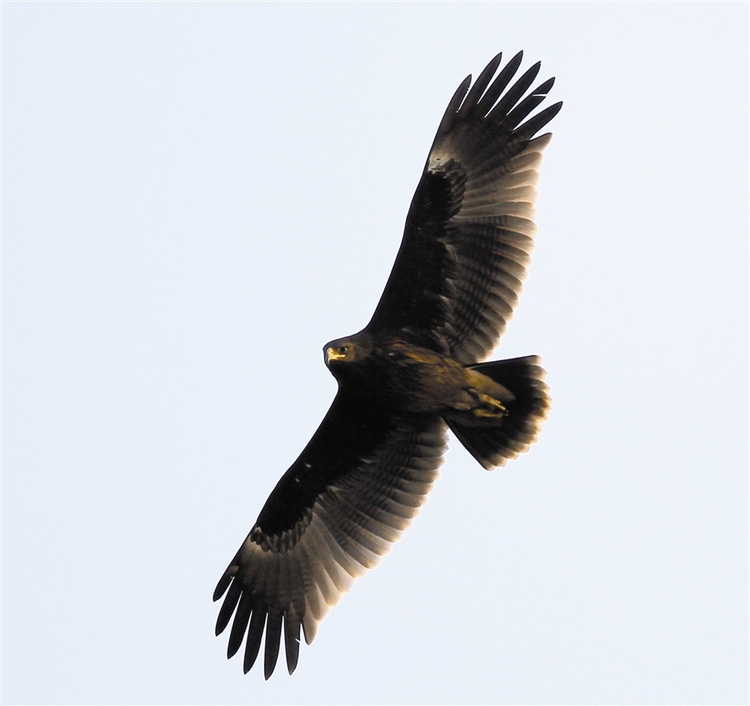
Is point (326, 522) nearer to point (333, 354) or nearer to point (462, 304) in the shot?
point (333, 354)

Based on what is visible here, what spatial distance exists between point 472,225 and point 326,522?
272cm

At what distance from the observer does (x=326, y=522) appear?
36.4 ft

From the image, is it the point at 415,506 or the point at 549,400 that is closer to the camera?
the point at 549,400

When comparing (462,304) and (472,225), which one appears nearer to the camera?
(472,225)

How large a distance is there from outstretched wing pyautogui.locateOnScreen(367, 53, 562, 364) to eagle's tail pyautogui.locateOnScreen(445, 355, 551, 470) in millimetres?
306

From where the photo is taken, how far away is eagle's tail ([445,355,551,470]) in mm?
10156

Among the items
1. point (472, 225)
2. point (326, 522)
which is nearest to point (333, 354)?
point (472, 225)

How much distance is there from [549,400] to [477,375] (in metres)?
0.57

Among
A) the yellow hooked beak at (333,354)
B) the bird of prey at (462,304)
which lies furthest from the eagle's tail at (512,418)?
the yellow hooked beak at (333,354)

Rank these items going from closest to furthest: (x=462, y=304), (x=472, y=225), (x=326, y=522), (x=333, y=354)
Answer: (x=333, y=354), (x=472, y=225), (x=462, y=304), (x=326, y=522)

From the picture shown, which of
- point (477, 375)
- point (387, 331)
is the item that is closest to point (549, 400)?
point (477, 375)

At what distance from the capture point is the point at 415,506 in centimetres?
1090

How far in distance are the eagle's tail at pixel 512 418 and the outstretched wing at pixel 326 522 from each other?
391 mm

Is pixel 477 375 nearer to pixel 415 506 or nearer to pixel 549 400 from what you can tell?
pixel 549 400
